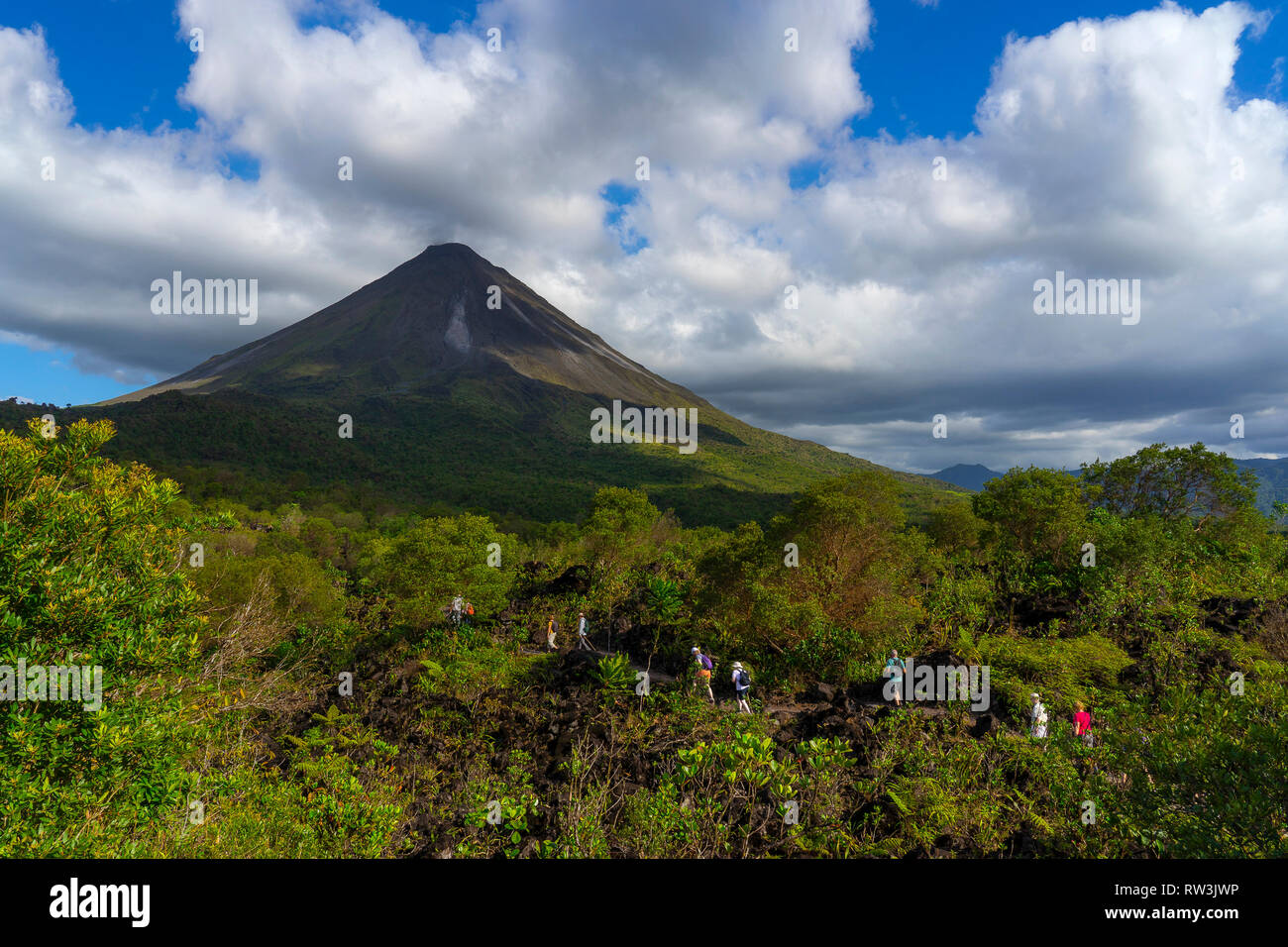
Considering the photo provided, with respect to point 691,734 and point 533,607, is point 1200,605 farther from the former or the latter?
point 533,607

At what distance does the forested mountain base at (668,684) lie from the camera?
6230mm

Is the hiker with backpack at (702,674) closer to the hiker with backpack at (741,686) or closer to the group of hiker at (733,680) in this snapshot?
the group of hiker at (733,680)

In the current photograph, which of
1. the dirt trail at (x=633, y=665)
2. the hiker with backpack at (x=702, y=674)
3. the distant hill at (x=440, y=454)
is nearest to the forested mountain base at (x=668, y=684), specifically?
the dirt trail at (x=633, y=665)

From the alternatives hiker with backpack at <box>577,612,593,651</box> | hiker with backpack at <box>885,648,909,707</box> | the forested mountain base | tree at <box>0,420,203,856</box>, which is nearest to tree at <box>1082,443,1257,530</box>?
the forested mountain base

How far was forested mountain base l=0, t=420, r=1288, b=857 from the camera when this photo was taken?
6.23 m

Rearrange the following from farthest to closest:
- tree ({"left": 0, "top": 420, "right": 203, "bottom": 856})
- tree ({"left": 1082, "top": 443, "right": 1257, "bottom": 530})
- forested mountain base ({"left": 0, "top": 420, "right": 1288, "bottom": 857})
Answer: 1. tree ({"left": 1082, "top": 443, "right": 1257, "bottom": 530})
2. forested mountain base ({"left": 0, "top": 420, "right": 1288, "bottom": 857})
3. tree ({"left": 0, "top": 420, "right": 203, "bottom": 856})

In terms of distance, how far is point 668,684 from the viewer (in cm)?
1634

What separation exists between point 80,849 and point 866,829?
9945 mm

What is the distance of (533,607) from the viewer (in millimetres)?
25547

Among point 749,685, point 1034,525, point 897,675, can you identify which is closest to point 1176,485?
point 1034,525

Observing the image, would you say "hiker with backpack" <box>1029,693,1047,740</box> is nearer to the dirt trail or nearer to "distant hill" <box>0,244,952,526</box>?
the dirt trail

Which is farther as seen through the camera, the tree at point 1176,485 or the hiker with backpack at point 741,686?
the tree at point 1176,485

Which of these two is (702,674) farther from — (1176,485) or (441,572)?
(1176,485)
